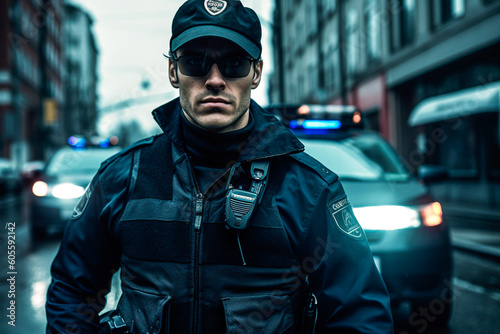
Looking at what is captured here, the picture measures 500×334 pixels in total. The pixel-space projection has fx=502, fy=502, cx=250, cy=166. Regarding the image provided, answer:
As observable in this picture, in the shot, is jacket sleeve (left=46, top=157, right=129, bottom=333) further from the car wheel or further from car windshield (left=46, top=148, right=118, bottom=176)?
car windshield (left=46, top=148, right=118, bottom=176)

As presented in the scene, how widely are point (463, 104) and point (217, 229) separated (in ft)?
44.8

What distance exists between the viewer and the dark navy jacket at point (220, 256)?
1539mm

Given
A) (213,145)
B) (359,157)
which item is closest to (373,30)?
(359,157)

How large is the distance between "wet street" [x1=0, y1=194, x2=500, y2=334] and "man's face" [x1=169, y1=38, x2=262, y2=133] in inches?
119

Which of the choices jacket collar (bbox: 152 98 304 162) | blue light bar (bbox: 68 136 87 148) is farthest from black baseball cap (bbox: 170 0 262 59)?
blue light bar (bbox: 68 136 87 148)

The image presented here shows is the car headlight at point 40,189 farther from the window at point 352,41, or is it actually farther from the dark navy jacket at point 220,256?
the window at point 352,41

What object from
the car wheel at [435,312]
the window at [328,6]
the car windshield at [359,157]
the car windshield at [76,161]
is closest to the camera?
the car wheel at [435,312]

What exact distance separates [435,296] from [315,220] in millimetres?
2740

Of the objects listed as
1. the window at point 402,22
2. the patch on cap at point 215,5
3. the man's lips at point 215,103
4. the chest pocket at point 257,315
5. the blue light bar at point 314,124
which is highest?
the window at point 402,22

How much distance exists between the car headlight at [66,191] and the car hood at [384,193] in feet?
17.3

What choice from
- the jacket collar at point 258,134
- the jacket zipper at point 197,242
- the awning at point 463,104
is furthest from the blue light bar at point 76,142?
the awning at point 463,104

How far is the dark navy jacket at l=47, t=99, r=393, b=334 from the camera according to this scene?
1539 millimetres

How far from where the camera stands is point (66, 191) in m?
8.06

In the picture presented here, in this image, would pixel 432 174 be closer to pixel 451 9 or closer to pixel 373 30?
pixel 451 9
